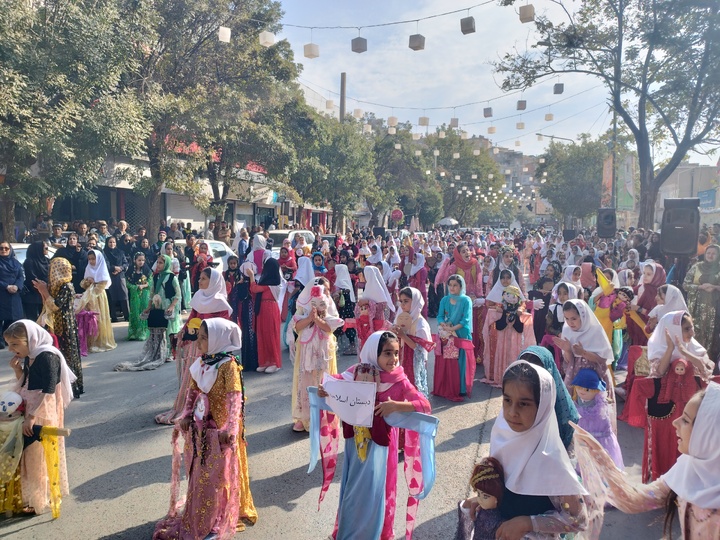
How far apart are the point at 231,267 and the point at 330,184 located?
21264 mm

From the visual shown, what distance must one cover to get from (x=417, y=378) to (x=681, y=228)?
30.0ft

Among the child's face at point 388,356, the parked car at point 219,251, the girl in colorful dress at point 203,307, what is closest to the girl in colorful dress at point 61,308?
the girl in colorful dress at point 203,307

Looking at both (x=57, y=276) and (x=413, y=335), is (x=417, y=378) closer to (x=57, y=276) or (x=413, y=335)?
(x=413, y=335)

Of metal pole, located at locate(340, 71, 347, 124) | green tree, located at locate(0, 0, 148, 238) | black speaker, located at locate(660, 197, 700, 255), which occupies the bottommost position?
black speaker, located at locate(660, 197, 700, 255)

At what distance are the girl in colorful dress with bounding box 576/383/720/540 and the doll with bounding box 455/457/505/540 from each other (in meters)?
0.59

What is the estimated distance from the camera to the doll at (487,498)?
2436 millimetres

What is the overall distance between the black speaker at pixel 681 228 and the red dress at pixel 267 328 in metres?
9.17

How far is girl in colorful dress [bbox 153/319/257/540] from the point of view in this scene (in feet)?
11.9

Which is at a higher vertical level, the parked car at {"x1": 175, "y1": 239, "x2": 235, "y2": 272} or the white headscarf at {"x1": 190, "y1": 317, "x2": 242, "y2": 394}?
the parked car at {"x1": 175, "y1": 239, "x2": 235, "y2": 272}

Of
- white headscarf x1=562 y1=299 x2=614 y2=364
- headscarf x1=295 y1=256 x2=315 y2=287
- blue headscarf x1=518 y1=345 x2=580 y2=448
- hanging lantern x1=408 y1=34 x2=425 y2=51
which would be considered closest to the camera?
blue headscarf x1=518 y1=345 x2=580 y2=448

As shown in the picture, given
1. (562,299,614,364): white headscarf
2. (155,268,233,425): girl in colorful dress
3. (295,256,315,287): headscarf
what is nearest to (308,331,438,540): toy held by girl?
(562,299,614,364): white headscarf

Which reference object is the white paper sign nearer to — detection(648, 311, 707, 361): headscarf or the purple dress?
the purple dress

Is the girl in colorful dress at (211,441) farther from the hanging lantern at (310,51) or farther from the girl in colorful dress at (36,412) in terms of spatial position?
the hanging lantern at (310,51)

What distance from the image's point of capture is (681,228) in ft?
39.7
